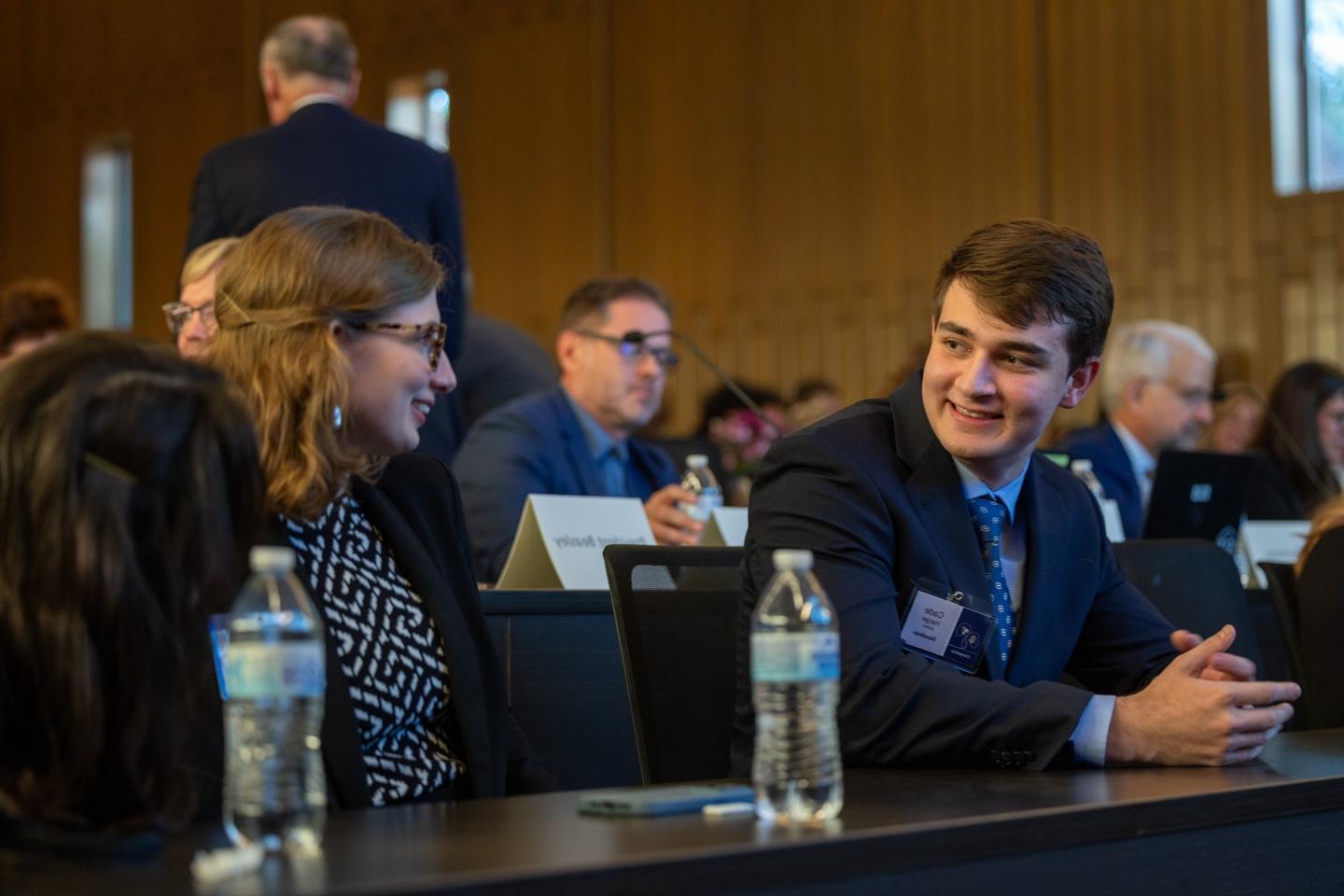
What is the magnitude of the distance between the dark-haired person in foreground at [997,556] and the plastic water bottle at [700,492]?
1.18 m

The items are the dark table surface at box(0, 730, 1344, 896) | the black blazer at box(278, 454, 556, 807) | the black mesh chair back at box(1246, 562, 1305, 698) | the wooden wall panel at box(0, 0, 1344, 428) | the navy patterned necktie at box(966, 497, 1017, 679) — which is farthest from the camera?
the wooden wall panel at box(0, 0, 1344, 428)

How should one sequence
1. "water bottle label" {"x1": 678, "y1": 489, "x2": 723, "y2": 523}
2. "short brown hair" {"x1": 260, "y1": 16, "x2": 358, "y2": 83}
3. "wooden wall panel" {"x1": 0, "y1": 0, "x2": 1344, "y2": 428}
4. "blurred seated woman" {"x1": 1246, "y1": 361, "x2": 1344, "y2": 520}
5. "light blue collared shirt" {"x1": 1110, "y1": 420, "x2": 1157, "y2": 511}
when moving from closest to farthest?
"water bottle label" {"x1": 678, "y1": 489, "x2": 723, "y2": 523} → "short brown hair" {"x1": 260, "y1": 16, "x2": 358, "y2": 83} → "light blue collared shirt" {"x1": 1110, "y1": 420, "x2": 1157, "y2": 511} → "blurred seated woman" {"x1": 1246, "y1": 361, "x2": 1344, "y2": 520} → "wooden wall panel" {"x1": 0, "y1": 0, "x2": 1344, "y2": 428}

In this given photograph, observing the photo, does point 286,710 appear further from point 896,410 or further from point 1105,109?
point 1105,109

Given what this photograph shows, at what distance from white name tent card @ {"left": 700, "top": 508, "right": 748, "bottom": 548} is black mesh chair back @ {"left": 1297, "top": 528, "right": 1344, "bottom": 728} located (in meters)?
1.08

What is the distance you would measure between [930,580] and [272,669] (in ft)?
3.51

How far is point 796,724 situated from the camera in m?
1.29

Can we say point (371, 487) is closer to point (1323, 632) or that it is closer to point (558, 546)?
point (558, 546)

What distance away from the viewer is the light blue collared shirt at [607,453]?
420 centimetres

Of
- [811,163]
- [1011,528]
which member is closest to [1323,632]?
[1011,528]

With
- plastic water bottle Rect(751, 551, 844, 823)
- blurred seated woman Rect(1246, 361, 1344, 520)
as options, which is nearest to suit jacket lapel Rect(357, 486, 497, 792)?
plastic water bottle Rect(751, 551, 844, 823)

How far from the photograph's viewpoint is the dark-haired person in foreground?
180 cm

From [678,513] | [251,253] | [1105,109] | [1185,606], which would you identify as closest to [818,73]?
[1105,109]

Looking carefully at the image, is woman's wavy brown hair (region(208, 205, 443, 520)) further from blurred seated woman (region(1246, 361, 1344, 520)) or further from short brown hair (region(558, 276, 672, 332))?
blurred seated woman (region(1246, 361, 1344, 520))

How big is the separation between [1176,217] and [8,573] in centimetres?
706
